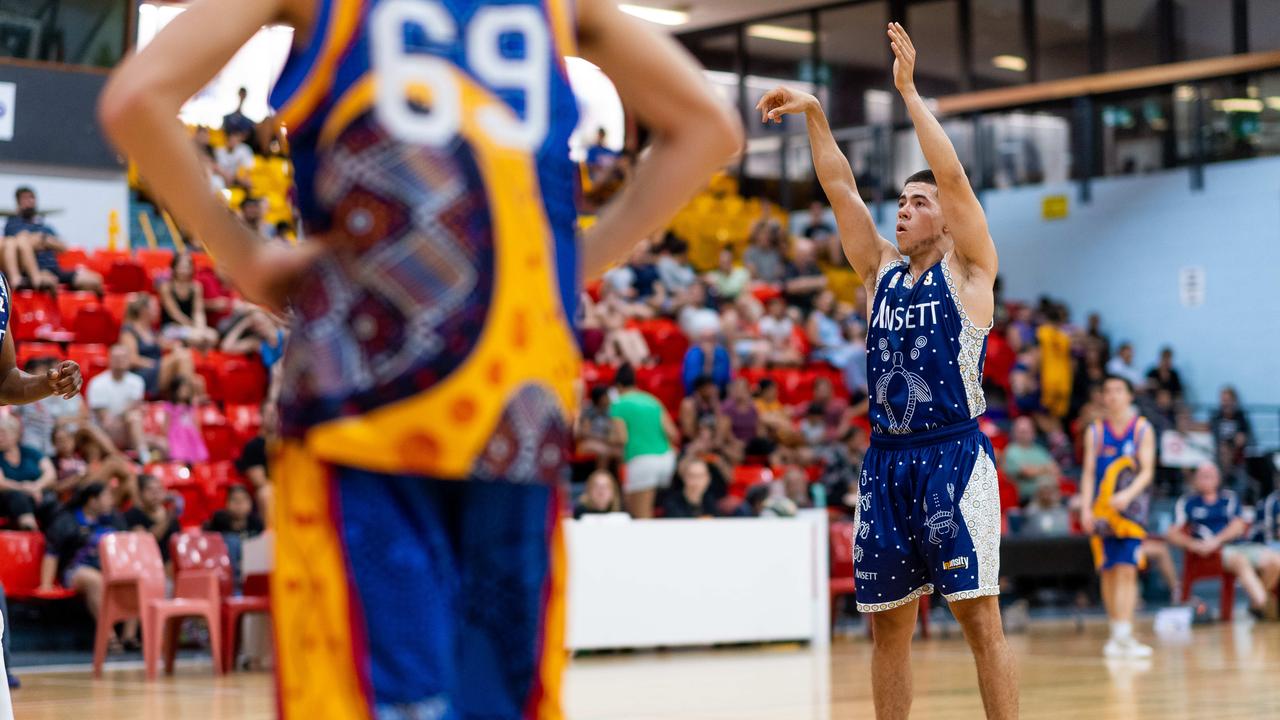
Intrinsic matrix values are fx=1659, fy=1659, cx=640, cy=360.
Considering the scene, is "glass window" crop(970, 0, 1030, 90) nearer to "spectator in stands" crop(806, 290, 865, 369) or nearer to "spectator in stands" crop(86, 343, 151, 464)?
"spectator in stands" crop(806, 290, 865, 369)

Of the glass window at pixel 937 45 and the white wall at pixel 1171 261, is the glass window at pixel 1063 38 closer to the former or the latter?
the glass window at pixel 937 45

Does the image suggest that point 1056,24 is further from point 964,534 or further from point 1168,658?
point 964,534

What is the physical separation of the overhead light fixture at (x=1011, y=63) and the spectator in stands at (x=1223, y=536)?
350 inches

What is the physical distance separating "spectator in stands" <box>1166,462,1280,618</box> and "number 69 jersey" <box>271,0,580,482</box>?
17.1 meters

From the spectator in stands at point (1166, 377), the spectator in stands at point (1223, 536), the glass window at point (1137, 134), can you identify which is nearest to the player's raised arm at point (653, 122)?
the spectator in stands at point (1223, 536)

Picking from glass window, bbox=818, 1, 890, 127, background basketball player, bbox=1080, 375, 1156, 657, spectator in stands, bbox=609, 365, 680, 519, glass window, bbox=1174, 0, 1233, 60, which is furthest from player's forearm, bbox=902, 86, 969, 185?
glass window, bbox=818, 1, 890, 127

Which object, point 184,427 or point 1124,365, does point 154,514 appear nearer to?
point 184,427

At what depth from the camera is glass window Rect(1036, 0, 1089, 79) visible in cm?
2466

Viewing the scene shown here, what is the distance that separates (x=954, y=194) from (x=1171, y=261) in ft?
62.6

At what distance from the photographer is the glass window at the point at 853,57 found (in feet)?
90.3

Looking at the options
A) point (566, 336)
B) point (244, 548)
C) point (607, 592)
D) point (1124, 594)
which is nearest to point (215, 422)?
point (244, 548)

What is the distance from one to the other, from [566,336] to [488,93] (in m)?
0.34

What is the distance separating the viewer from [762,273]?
76.4ft

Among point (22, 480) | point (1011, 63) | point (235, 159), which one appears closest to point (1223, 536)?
point (1011, 63)
